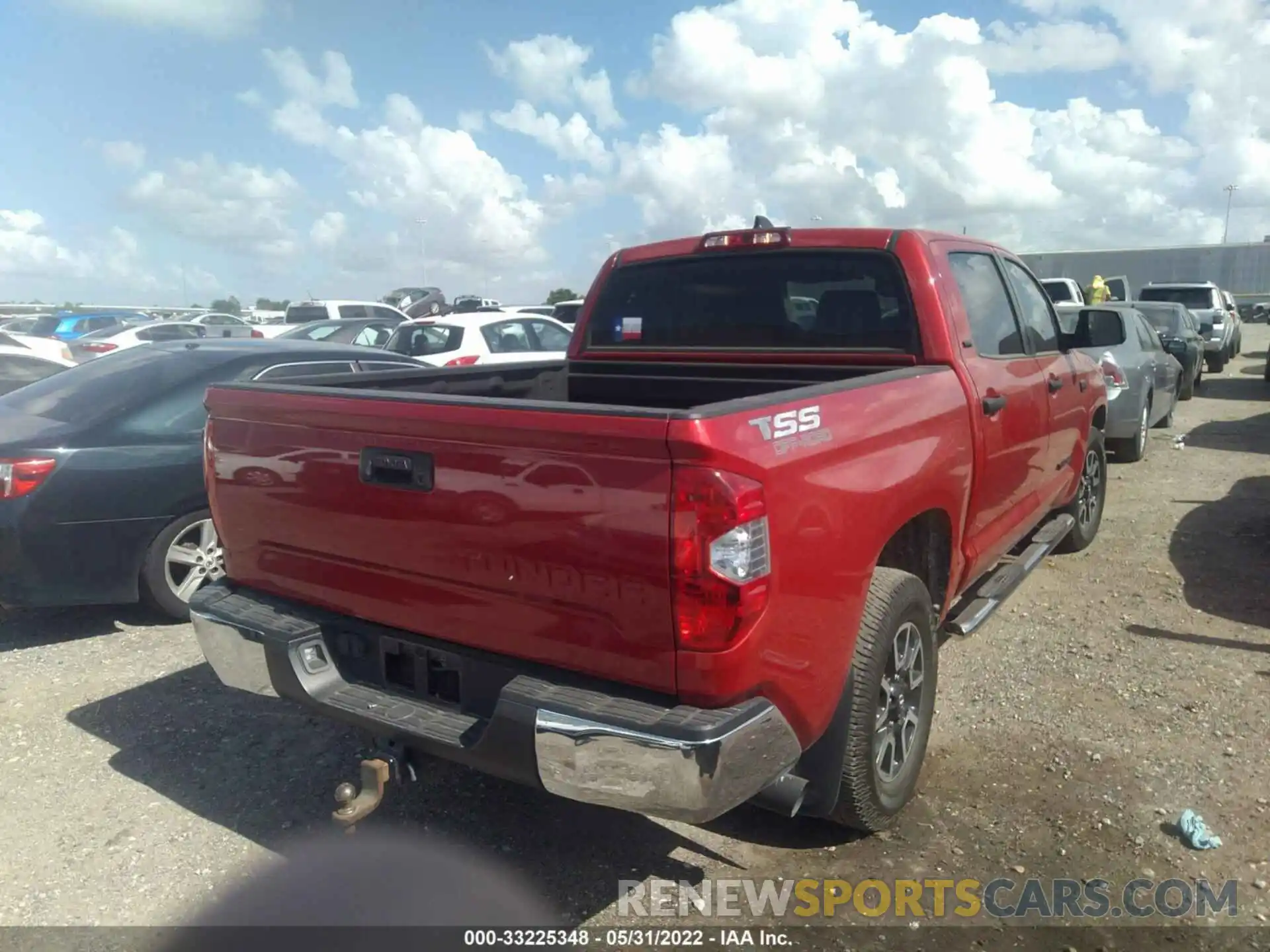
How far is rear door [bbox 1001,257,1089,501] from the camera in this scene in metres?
4.82

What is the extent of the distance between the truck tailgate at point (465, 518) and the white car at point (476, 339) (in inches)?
351

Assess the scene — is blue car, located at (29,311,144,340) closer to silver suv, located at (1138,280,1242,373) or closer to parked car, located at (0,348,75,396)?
parked car, located at (0,348,75,396)

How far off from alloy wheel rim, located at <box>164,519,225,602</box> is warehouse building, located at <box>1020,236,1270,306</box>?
181 feet

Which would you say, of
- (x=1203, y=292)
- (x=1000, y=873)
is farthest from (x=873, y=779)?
(x=1203, y=292)

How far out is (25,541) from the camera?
4617 millimetres

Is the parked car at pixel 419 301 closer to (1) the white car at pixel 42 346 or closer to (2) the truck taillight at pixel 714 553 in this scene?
(1) the white car at pixel 42 346

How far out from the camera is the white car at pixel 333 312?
22.2 meters

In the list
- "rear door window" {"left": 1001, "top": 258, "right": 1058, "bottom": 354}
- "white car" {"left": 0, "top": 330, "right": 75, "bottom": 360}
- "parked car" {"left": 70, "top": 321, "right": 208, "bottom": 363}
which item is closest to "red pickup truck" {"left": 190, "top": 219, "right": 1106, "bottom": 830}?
"rear door window" {"left": 1001, "top": 258, "right": 1058, "bottom": 354}

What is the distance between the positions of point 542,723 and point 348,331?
16.5 meters

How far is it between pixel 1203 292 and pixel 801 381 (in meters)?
21.3

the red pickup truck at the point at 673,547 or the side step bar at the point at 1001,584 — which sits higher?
the red pickup truck at the point at 673,547

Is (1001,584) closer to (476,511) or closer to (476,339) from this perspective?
(476,511)

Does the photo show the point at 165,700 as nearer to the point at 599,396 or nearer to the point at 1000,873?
the point at 599,396

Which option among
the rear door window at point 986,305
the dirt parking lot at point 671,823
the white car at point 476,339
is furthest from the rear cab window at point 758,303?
the white car at point 476,339
